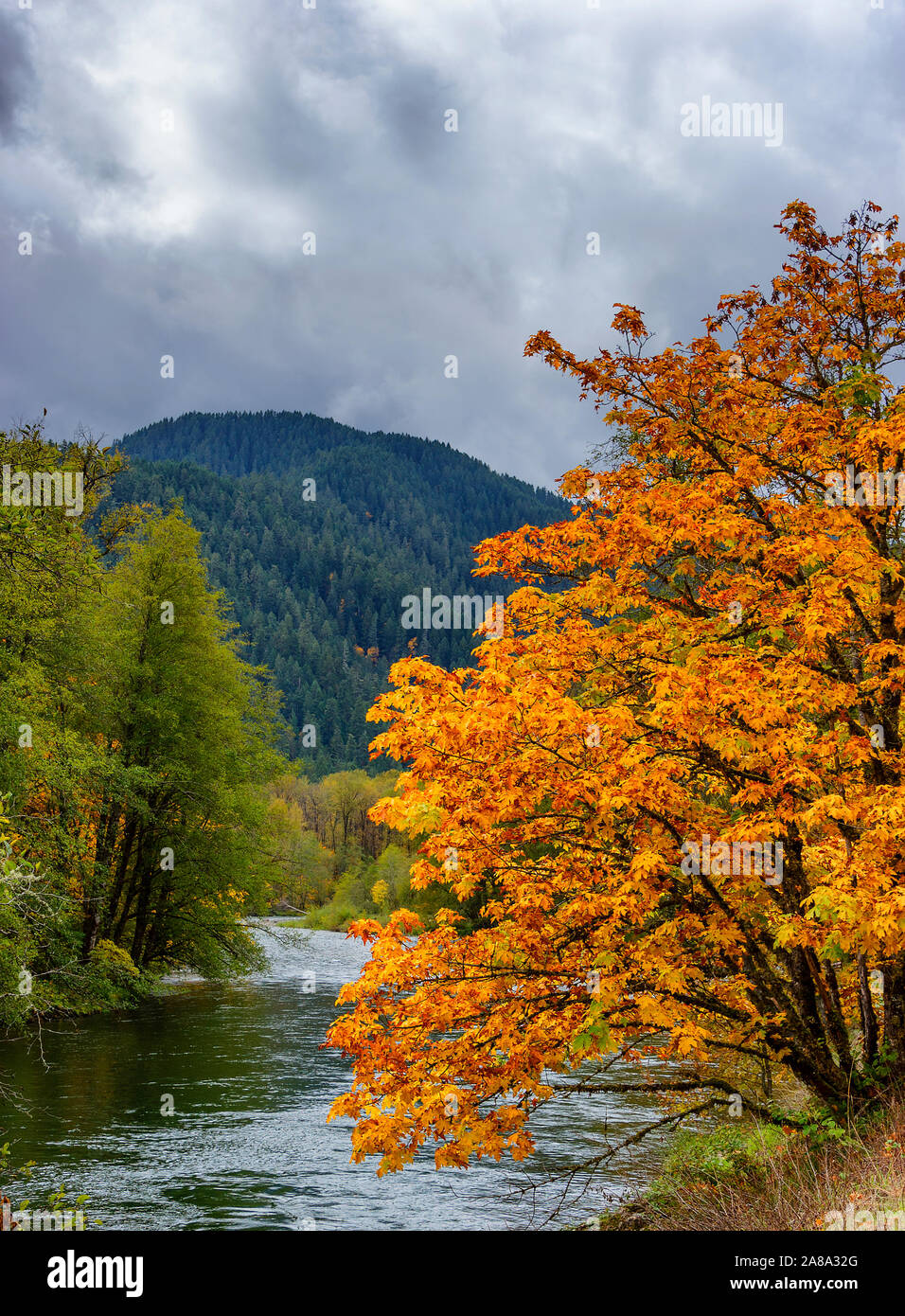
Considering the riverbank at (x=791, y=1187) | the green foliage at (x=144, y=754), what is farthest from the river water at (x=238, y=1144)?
the green foliage at (x=144, y=754)

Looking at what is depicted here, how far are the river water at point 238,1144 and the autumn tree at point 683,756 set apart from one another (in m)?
1.49

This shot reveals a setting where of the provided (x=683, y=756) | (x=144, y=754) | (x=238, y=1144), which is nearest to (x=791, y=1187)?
(x=683, y=756)

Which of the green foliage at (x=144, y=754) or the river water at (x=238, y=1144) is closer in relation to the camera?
the river water at (x=238, y=1144)

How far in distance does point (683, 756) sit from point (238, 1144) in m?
10.6

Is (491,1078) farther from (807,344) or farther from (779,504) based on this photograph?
(807,344)

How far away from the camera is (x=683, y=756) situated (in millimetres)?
8117

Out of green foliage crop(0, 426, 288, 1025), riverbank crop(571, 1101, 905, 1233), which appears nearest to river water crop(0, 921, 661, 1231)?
riverbank crop(571, 1101, 905, 1233)

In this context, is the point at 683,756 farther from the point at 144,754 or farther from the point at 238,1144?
the point at 144,754

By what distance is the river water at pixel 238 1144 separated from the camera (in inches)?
469

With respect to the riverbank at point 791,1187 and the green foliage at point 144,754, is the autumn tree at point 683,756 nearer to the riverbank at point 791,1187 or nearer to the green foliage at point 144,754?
the riverbank at point 791,1187

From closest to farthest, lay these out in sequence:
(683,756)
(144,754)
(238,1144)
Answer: (683,756) → (238,1144) → (144,754)

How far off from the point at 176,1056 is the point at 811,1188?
1550cm

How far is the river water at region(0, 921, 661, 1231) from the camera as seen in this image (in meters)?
11.9

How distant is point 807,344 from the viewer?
960 cm
